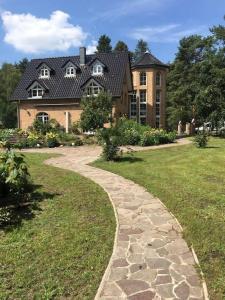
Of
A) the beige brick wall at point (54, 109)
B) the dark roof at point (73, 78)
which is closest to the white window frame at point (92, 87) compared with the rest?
the dark roof at point (73, 78)

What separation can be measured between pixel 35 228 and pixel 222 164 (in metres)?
10.2

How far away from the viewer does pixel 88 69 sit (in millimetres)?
38750

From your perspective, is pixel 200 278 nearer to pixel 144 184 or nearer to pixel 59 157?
pixel 144 184

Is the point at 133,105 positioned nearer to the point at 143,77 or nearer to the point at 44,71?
the point at 143,77

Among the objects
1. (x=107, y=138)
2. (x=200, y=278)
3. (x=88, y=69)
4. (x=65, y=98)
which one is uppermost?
(x=88, y=69)

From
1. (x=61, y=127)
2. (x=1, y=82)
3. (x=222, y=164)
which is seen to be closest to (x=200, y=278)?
(x=222, y=164)

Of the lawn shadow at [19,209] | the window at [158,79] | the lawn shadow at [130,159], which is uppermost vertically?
the window at [158,79]

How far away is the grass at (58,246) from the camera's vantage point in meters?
5.53

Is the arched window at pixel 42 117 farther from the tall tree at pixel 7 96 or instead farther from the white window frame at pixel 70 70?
the tall tree at pixel 7 96

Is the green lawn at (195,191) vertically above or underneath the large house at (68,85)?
underneath

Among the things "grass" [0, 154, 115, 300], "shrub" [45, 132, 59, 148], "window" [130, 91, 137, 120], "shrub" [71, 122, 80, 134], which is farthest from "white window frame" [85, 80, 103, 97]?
"grass" [0, 154, 115, 300]

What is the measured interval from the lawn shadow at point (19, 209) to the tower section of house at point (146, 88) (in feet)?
113

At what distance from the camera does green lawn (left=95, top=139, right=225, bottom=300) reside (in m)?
6.35

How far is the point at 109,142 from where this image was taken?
1684cm
